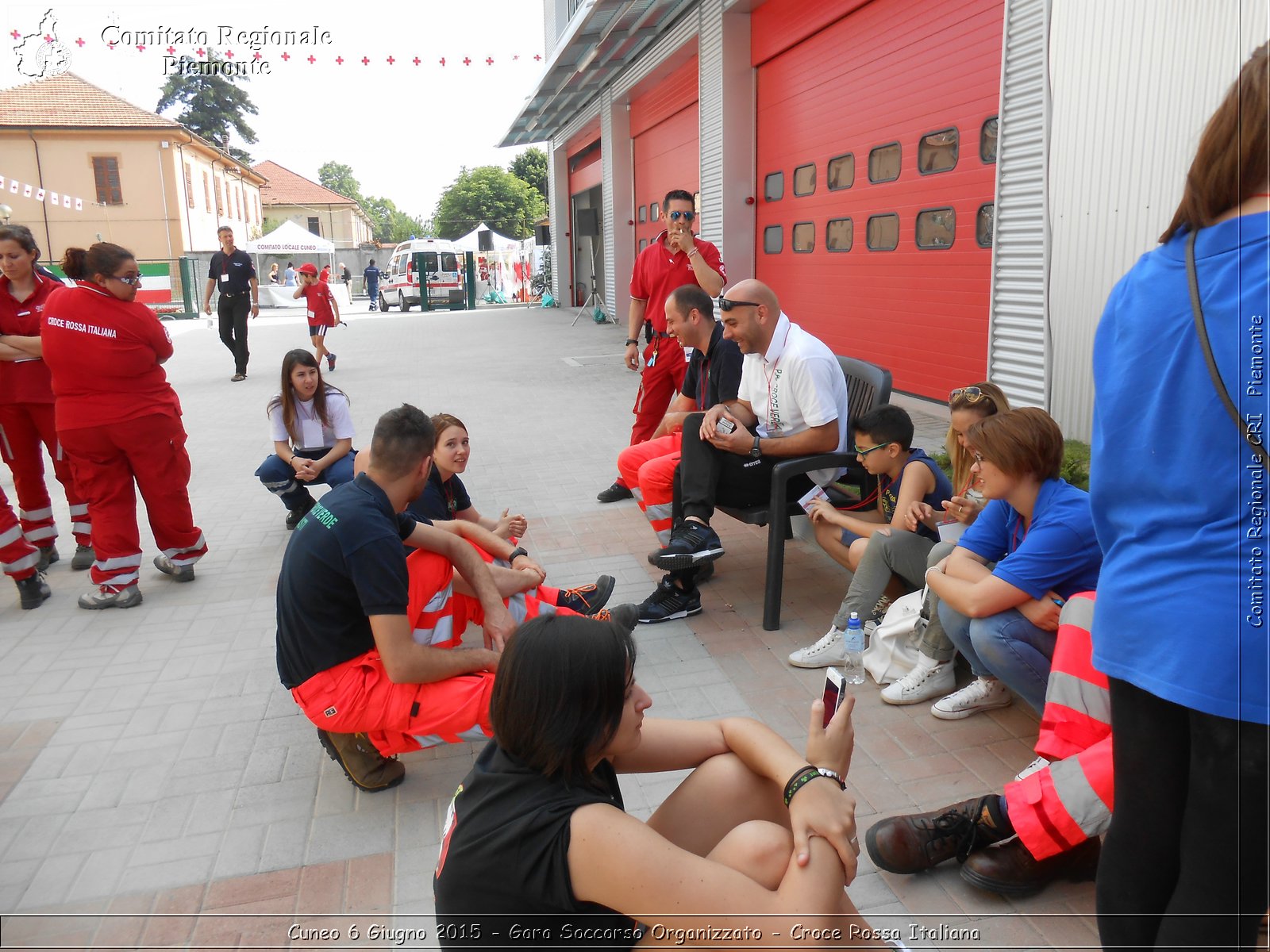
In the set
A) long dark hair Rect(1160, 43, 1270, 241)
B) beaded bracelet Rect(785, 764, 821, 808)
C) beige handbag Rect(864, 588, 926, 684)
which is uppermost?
long dark hair Rect(1160, 43, 1270, 241)

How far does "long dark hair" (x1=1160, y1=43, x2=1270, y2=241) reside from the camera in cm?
130

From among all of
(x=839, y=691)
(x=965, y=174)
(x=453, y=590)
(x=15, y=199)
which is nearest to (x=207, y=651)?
(x=453, y=590)

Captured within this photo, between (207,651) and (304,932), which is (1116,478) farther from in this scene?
(207,651)

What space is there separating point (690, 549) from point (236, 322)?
34.7ft

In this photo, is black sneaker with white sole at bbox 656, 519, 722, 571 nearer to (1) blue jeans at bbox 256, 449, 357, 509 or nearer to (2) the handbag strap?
(1) blue jeans at bbox 256, 449, 357, 509

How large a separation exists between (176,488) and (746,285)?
126 inches

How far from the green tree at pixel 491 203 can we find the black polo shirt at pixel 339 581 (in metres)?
61.4

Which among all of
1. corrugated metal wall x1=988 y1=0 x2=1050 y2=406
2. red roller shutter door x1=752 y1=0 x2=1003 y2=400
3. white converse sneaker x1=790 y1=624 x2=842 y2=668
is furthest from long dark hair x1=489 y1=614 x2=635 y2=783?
red roller shutter door x1=752 y1=0 x2=1003 y2=400

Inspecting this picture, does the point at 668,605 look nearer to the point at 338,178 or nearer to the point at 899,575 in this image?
the point at 899,575

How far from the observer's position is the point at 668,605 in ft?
14.3

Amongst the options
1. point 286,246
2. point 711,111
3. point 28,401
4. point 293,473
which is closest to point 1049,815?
point 293,473

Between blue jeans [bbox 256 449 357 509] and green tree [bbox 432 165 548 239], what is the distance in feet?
192

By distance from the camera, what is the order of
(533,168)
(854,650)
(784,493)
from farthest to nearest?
(533,168) < (784,493) < (854,650)

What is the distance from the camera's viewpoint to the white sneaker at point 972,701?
3.31 metres
